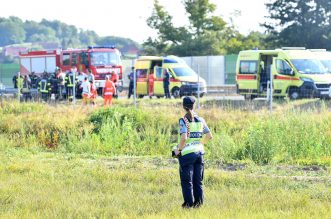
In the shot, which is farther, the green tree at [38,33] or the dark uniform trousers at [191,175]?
the green tree at [38,33]

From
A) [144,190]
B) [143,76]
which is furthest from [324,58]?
[144,190]

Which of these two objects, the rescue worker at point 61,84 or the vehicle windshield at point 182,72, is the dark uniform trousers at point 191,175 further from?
the vehicle windshield at point 182,72

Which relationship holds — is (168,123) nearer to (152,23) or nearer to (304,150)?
(304,150)

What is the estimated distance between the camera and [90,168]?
42.4 feet

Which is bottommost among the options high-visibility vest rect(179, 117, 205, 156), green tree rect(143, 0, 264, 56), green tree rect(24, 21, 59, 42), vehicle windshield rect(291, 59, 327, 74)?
high-visibility vest rect(179, 117, 205, 156)

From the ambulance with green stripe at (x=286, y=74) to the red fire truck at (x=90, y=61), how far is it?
28.9ft

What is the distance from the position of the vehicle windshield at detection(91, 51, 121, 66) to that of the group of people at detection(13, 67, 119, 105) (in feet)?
3.03

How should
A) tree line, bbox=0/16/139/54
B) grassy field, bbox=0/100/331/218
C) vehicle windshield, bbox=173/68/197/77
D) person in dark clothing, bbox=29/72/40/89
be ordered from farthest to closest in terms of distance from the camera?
tree line, bbox=0/16/139/54 < person in dark clothing, bbox=29/72/40/89 < vehicle windshield, bbox=173/68/197/77 < grassy field, bbox=0/100/331/218

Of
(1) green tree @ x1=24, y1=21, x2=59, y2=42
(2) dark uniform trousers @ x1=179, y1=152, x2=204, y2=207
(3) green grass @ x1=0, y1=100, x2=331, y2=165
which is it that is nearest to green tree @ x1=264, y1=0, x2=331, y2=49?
(3) green grass @ x1=0, y1=100, x2=331, y2=165

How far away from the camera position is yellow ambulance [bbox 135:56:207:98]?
3178cm

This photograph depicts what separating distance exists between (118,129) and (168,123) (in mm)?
2460

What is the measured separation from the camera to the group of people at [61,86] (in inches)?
1088

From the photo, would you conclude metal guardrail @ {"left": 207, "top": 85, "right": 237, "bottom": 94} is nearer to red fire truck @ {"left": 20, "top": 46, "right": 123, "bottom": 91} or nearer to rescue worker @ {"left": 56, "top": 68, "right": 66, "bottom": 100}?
red fire truck @ {"left": 20, "top": 46, "right": 123, "bottom": 91}

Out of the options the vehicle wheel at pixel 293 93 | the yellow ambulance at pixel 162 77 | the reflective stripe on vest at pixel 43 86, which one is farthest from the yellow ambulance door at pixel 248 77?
the reflective stripe on vest at pixel 43 86
